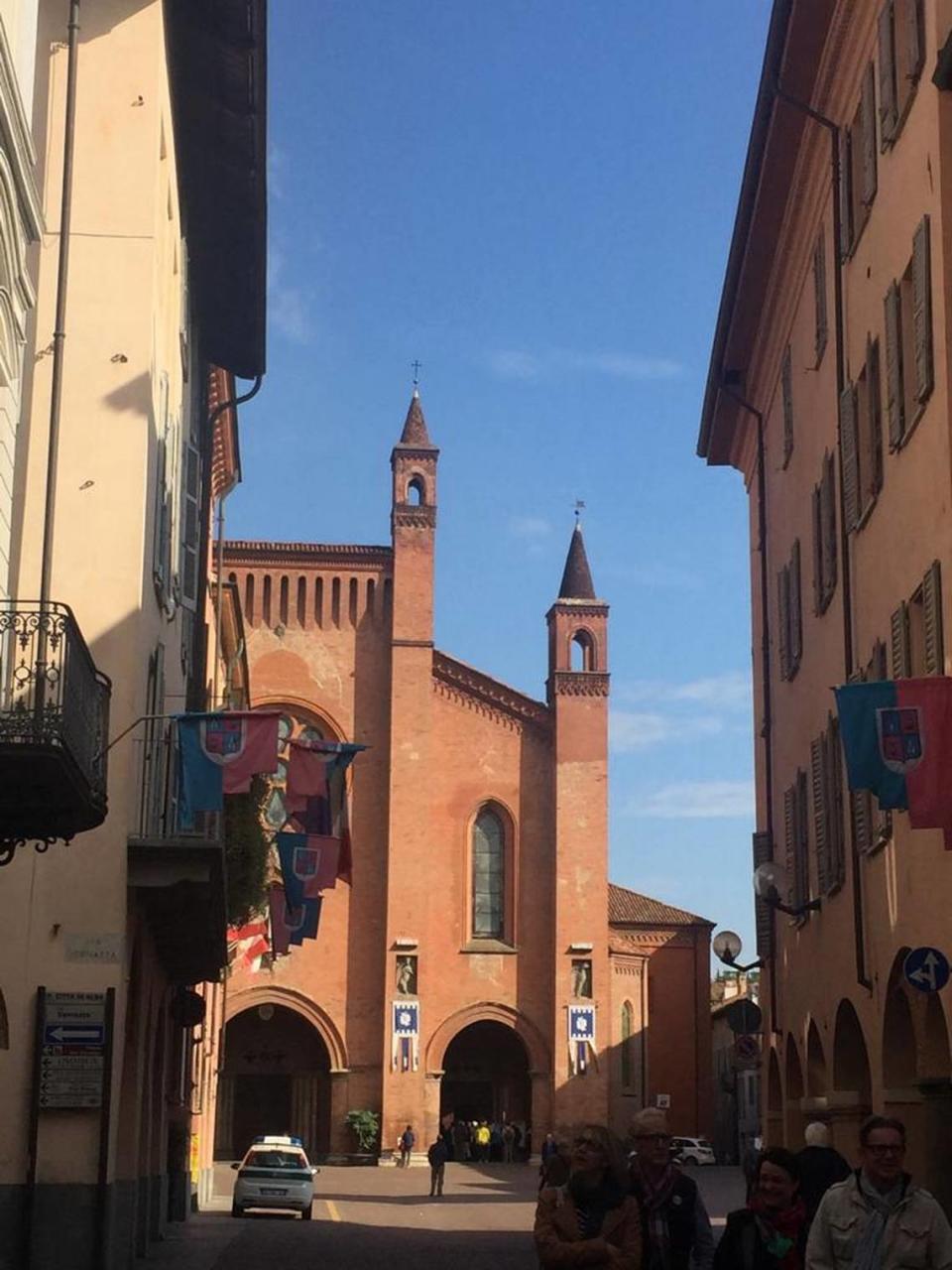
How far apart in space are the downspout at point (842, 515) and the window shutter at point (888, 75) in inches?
104

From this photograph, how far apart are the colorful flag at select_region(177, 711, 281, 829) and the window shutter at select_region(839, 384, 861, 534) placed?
5888 mm

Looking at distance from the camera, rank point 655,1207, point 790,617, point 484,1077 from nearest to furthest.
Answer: point 655,1207 → point 790,617 → point 484,1077

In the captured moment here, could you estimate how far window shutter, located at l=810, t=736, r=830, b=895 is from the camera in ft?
69.8

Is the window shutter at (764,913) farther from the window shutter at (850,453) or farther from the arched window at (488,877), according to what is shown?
the arched window at (488,877)

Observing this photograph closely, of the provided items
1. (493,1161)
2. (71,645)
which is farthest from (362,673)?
(71,645)

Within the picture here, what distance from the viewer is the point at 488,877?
173 feet

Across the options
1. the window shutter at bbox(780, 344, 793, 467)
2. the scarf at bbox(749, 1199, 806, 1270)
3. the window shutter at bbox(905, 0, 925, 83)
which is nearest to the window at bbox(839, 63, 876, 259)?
the window shutter at bbox(905, 0, 925, 83)

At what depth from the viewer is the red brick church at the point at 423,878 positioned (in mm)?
50906

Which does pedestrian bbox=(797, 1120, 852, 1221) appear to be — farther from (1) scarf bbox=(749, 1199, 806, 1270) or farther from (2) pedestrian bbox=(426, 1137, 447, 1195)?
(2) pedestrian bbox=(426, 1137, 447, 1195)

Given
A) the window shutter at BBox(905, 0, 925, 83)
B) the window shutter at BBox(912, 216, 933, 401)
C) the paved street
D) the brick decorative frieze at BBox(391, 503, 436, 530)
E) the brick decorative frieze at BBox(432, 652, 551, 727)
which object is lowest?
the paved street

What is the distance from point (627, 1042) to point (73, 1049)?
1648 inches

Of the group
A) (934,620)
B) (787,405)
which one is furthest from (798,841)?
(934,620)

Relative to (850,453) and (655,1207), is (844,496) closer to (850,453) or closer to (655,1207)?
(850,453)

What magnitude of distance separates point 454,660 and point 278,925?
2630 cm
